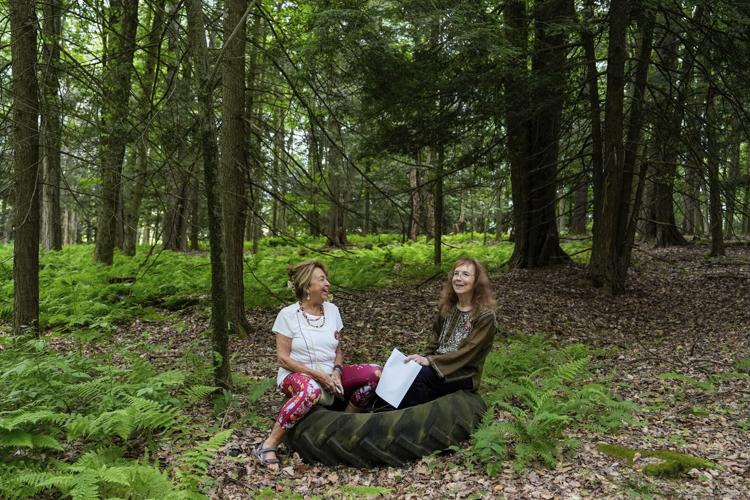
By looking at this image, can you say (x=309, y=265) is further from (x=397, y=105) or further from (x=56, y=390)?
(x=397, y=105)

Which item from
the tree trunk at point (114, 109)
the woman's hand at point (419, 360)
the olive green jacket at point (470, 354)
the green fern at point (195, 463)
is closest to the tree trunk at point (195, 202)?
the tree trunk at point (114, 109)

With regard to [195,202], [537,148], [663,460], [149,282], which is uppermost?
[537,148]

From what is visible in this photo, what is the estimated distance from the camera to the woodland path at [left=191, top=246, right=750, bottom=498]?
3.67m

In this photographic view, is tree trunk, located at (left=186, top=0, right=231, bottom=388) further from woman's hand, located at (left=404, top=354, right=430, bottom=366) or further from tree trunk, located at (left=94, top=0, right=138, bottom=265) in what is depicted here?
woman's hand, located at (left=404, top=354, right=430, bottom=366)

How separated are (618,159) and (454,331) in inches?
248

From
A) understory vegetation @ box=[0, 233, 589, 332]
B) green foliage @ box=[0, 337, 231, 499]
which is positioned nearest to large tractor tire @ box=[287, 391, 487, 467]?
green foliage @ box=[0, 337, 231, 499]

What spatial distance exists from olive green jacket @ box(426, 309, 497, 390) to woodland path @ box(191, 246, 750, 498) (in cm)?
72

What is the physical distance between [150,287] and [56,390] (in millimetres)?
5811

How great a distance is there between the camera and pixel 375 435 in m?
4.10

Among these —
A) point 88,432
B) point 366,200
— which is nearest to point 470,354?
point 88,432

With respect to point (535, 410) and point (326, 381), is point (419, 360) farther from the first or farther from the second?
point (535, 410)

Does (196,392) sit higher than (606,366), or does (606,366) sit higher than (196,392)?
(196,392)

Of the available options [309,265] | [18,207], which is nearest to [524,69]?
[309,265]

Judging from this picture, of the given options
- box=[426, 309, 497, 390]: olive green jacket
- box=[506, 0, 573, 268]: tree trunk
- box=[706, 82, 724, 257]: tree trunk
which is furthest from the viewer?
box=[506, 0, 573, 268]: tree trunk
